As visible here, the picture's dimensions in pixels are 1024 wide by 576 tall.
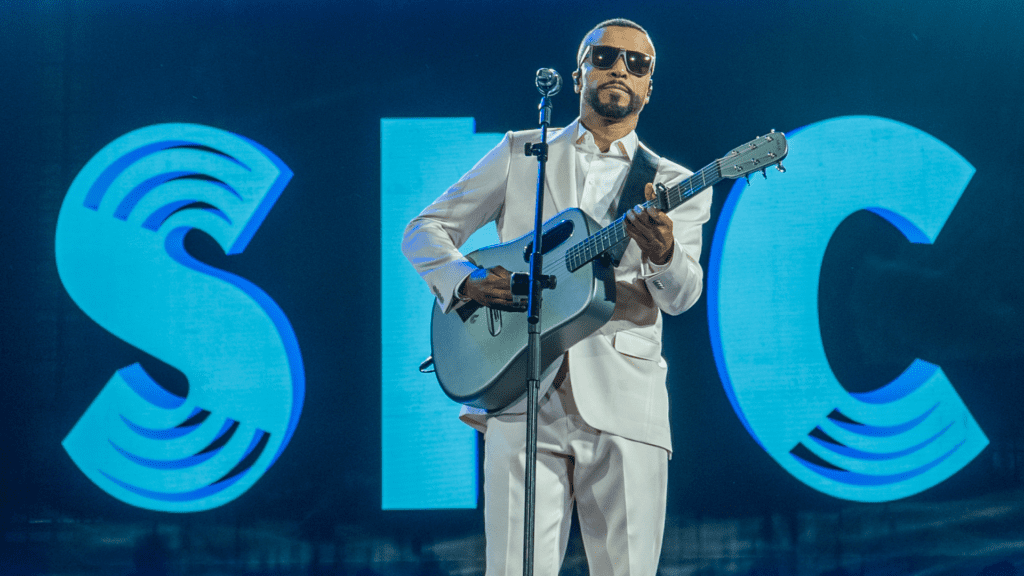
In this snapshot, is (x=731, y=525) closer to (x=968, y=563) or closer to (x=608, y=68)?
(x=968, y=563)

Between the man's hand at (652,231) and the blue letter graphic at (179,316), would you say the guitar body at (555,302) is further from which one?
the blue letter graphic at (179,316)

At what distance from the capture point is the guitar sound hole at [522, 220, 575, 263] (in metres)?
2.22

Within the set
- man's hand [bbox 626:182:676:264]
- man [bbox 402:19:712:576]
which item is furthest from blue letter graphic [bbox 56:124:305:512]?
man's hand [bbox 626:182:676:264]

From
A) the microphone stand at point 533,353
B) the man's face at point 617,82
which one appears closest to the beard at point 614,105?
the man's face at point 617,82

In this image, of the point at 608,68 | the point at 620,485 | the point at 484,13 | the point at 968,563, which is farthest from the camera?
the point at 484,13

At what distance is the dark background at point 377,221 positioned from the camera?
151 inches

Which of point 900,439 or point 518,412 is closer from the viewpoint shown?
point 518,412

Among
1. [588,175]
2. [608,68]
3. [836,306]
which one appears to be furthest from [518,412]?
[836,306]

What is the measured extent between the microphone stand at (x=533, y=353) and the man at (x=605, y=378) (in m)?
0.15

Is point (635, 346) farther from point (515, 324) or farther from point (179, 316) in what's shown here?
point (179, 316)

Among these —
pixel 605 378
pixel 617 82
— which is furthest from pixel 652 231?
pixel 617 82

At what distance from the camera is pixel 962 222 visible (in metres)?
3.90

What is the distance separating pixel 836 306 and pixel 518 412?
7.34ft

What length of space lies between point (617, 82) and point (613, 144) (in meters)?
0.16
